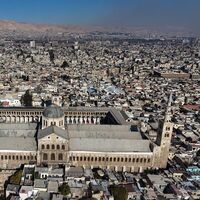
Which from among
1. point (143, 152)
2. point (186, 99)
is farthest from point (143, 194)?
point (186, 99)

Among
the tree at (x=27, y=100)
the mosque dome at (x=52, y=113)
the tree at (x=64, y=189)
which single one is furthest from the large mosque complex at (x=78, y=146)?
the tree at (x=27, y=100)

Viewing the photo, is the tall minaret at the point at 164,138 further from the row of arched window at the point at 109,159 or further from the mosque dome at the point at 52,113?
the mosque dome at the point at 52,113

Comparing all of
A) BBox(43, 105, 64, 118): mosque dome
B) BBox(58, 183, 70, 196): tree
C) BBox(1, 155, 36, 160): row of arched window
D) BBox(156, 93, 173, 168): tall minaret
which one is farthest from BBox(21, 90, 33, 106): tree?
BBox(58, 183, 70, 196): tree

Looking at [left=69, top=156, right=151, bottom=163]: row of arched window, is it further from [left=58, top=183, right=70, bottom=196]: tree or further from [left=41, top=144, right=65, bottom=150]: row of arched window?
[left=58, top=183, right=70, bottom=196]: tree

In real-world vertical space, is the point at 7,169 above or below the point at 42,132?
below

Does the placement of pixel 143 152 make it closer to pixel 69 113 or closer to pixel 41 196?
pixel 41 196
